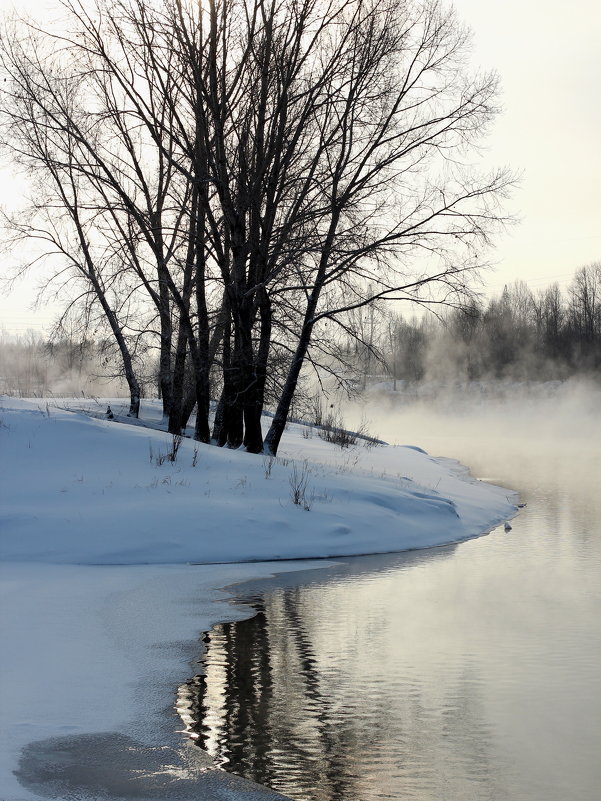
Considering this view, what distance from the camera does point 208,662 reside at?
6984mm

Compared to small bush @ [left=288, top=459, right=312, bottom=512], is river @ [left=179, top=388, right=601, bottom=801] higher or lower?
lower

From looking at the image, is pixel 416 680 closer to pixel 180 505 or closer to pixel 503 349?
pixel 180 505

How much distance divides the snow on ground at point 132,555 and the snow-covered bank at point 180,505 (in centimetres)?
3

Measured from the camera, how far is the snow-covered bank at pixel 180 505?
1106cm

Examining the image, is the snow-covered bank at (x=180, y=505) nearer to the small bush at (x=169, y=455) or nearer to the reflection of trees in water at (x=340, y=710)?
the small bush at (x=169, y=455)

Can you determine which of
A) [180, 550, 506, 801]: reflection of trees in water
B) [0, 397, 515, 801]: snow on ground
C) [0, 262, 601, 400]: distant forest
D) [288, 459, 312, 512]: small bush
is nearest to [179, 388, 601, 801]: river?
[180, 550, 506, 801]: reflection of trees in water

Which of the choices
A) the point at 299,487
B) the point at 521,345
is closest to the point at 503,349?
the point at 521,345

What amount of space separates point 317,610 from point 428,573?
2476 mm

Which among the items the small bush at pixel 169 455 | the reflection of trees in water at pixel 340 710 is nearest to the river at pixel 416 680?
the reflection of trees in water at pixel 340 710

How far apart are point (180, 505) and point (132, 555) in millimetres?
1392

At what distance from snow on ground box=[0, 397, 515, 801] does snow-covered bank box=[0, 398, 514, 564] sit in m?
0.03

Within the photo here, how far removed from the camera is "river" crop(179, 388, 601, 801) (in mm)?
4910

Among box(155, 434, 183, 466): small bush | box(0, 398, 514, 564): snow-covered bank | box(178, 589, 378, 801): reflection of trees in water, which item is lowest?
box(178, 589, 378, 801): reflection of trees in water

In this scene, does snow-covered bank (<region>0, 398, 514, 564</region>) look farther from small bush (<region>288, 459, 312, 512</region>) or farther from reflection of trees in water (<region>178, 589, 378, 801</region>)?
reflection of trees in water (<region>178, 589, 378, 801</region>)
